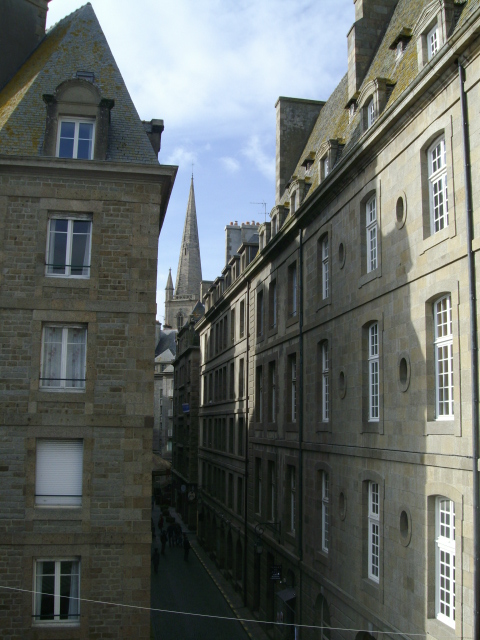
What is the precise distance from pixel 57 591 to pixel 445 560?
8222mm

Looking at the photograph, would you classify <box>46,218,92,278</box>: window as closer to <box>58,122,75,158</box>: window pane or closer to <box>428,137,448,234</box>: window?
<box>58,122,75,158</box>: window pane

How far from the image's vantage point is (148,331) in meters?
16.8

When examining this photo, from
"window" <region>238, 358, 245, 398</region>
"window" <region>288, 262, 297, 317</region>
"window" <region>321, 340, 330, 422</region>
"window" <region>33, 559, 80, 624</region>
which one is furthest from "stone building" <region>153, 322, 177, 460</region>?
"window" <region>33, 559, 80, 624</region>

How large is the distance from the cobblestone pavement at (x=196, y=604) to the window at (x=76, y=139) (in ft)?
45.0

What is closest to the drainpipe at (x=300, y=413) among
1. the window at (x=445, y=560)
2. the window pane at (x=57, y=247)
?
the window pane at (x=57, y=247)

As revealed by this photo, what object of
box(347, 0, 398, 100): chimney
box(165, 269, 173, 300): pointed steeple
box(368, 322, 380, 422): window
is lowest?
box(368, 322, 380, 422): window

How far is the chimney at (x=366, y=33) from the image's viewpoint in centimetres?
2306

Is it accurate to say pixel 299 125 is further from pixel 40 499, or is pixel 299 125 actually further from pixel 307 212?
pixel 40 499

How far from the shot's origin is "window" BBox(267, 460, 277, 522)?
88.6ft

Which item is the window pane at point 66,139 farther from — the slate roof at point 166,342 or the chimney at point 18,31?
the slate roof at point 166,342

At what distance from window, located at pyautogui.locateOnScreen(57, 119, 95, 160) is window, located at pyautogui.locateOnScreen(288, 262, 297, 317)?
9.62 m

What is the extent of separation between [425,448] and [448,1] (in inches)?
352

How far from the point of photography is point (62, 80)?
62.0ft

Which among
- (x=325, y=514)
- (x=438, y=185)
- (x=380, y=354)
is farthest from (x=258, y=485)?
(x=438, y=185)
